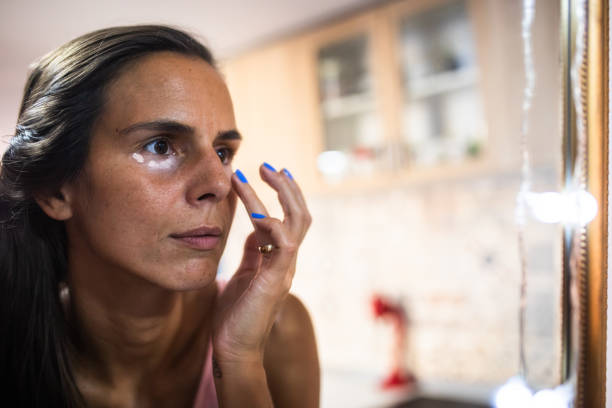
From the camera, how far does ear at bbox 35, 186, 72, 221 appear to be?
80cm

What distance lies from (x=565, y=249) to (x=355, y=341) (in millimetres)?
1922

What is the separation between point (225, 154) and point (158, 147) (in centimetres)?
14

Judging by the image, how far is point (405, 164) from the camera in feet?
6.88

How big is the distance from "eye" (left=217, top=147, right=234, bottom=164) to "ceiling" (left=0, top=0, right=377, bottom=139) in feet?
0.80

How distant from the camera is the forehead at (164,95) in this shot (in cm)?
75

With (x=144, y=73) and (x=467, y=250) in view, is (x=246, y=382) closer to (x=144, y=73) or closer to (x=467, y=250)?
Answer: (x=144, y=73)

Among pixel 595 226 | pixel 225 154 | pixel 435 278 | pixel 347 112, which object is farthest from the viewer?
pixel 347 112

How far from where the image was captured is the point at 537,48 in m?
1.72

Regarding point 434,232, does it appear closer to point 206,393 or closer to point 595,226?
point 206,393

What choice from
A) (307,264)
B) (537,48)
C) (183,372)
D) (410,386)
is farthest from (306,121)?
(183,372)

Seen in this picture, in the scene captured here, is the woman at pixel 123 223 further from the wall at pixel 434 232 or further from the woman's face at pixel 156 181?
the wall at pixel 434 232

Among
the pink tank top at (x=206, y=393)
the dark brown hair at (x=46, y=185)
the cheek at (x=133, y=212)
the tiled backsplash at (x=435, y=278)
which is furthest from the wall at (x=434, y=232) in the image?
the cheek at (x=133, y=212)

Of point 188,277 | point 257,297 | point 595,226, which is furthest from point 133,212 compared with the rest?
point 595,226

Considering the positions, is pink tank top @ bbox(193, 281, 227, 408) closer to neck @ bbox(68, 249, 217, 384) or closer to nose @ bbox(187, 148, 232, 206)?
neck @ bbox(68, 249, 217, 384)
